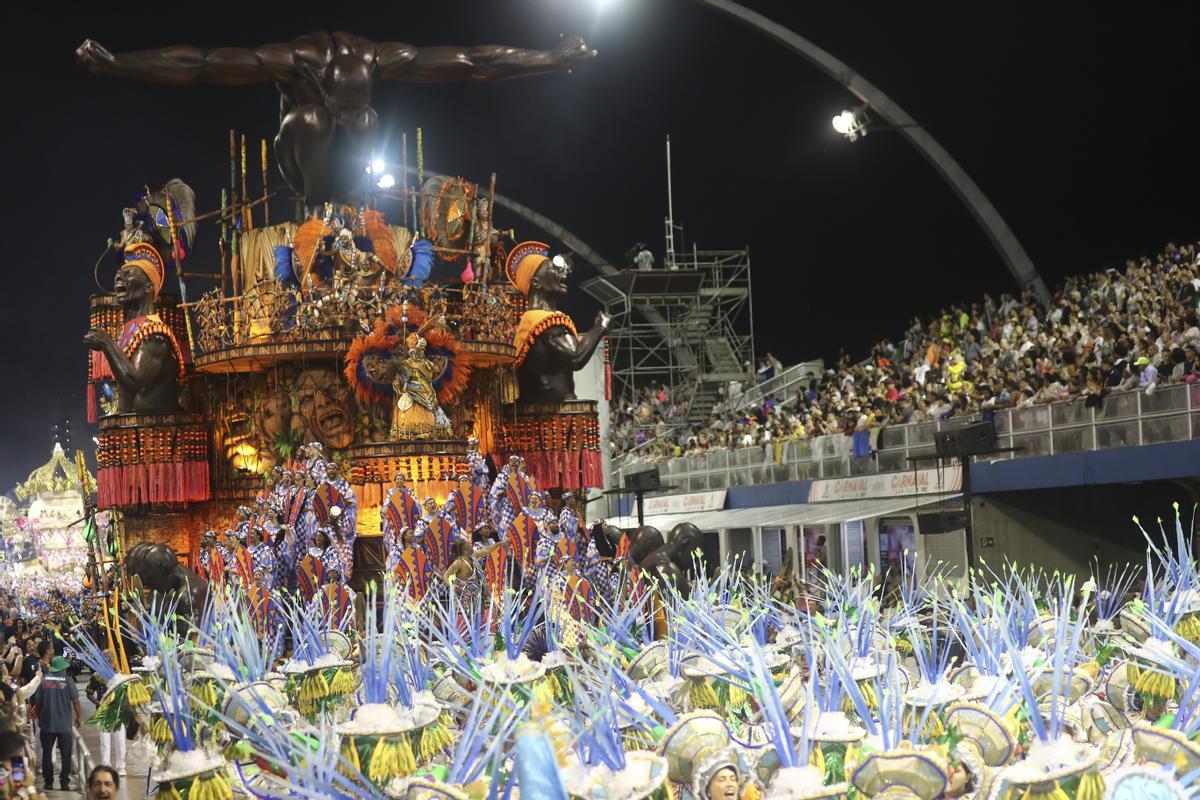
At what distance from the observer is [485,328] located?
56.0 ft

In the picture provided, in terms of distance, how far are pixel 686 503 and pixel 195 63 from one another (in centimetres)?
1351

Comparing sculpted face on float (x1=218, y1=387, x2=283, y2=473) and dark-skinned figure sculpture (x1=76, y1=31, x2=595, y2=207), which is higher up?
dark-skinned figure sculpture (x1=76, y1=31, x2=595, y2=207)

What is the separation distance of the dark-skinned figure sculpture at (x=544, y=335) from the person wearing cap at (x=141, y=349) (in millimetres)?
4263

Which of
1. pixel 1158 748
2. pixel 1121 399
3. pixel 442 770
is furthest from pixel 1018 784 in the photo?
pixel 1121 399

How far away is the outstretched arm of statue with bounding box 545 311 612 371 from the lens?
1784 centimetres

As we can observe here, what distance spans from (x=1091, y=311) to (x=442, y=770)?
53.5ft

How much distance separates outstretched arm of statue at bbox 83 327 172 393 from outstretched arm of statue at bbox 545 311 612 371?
4.71 meters

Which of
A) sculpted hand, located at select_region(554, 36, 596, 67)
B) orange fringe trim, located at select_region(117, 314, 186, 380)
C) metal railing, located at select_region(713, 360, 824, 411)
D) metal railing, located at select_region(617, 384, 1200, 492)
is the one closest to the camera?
metal railing, located at select_region(617, 384, 1200, 492)

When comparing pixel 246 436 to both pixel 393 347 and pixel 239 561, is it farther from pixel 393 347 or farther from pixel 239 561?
pixel 239 561

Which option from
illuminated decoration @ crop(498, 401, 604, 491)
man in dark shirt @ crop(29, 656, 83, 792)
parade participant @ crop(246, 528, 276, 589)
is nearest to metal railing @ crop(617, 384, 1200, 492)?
illuminated decoration @ crop(498, 401, 604, 491)

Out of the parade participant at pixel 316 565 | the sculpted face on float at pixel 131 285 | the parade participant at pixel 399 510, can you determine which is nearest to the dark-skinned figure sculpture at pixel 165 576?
the parade participant at pixel 316 565

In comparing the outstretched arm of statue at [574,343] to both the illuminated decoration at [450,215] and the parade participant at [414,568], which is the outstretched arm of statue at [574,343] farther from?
the parade participant at [414,568]

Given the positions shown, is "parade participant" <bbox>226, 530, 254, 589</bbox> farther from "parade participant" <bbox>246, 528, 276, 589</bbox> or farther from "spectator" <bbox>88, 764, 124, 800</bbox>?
"spectator" <bbox>88, 764, 124, 800</bbox>

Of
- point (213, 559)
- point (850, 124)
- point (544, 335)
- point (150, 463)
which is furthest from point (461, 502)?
point (850, 124)
